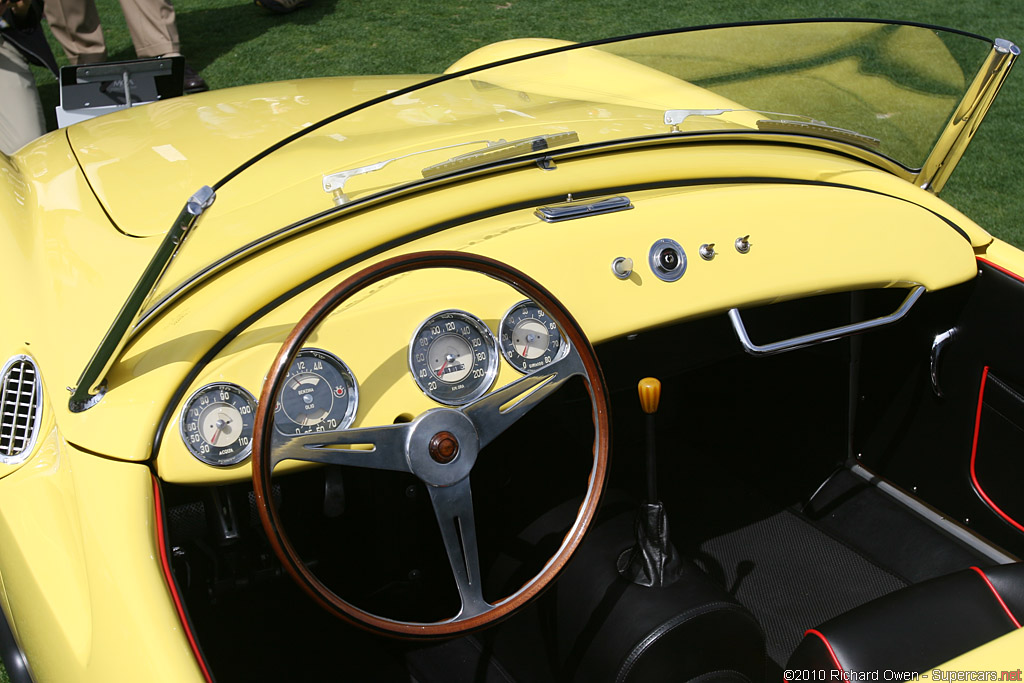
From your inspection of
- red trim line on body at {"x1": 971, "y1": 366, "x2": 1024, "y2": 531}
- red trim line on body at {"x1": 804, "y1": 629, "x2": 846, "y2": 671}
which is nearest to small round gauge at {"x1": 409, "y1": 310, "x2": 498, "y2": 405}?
red trim line on body at {"x1": 804, "y1": 629, "x2": 846, "y2": 671}

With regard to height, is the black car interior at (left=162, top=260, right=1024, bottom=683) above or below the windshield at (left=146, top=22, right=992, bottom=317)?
below

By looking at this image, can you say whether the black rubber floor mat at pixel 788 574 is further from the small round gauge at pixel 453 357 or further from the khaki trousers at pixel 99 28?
the khaki trousers at pixel 99 28

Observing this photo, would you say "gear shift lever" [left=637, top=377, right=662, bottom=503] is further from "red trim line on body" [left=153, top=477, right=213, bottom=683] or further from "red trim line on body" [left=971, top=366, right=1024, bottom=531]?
"red trim line on body" [left=971, top=366, right=1024, bottom=531]

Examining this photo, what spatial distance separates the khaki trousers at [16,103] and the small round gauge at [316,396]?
3.06 metres

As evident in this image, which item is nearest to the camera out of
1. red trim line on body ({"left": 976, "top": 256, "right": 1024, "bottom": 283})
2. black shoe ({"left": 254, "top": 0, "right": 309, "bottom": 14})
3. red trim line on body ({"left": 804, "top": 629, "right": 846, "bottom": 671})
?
red trim line on body ({"left": 804, "top": 629, "right": 846, "bottom": 671})

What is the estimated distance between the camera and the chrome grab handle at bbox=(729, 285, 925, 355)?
6.46 feet

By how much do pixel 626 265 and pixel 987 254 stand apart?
104 cm

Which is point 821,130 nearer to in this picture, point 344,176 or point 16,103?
point 344,176

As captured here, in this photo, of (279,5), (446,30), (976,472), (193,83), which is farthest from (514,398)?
(279,5)

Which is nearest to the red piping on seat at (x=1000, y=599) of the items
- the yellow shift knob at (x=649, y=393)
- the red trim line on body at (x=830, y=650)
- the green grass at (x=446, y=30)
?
the red trim line on body at (x=830, y=650)

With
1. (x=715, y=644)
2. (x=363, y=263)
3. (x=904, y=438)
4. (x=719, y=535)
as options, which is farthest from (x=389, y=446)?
(x=904, y=438)

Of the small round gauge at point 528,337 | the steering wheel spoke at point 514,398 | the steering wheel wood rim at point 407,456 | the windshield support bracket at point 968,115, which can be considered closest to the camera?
the steering wheel wood rim at point 407,456

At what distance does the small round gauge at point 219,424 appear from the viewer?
148cm

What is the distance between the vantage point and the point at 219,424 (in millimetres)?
1497
